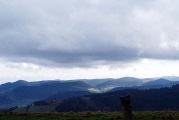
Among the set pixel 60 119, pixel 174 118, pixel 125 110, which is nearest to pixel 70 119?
pixel 60 119

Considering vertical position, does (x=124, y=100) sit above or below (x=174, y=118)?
above

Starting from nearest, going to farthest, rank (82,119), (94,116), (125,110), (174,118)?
(125,110) < (174,118) < (82,119) < (94,116)

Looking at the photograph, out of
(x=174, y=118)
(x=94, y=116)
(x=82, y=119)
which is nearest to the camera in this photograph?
(x=174, y=118)

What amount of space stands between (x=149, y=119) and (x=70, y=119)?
1019cm

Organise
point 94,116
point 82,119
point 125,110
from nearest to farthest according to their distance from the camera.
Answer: point 125,110, point 82,119, point 94,116

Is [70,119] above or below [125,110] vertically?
below

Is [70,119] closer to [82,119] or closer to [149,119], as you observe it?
[82,119]

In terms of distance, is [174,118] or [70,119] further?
[70,119]

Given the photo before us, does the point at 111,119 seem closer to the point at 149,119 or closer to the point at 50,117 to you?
the point at 149,119

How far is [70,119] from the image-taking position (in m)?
34.9

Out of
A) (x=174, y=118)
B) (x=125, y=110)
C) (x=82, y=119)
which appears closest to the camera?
(x=125, y=110)

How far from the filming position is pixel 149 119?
33188mm

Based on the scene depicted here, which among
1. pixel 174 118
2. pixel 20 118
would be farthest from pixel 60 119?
pixel 174 118

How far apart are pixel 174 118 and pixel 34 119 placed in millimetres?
18585
